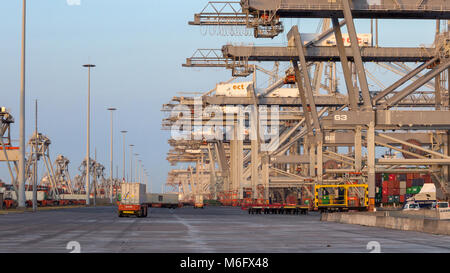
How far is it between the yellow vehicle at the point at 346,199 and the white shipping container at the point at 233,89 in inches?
1110

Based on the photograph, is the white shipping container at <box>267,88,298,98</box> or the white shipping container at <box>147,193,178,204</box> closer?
the white shipping container at <box>267,88,298,98</box>

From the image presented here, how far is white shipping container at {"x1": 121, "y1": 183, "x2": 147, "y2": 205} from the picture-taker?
59.8 meters

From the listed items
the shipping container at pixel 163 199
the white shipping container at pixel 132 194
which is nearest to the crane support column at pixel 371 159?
the white shipping container at pixel 132 194

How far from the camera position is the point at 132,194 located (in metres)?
61.6

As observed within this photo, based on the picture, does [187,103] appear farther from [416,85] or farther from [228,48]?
[416,85]

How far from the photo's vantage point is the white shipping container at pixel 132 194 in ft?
196

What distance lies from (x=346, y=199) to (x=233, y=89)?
3623 cm

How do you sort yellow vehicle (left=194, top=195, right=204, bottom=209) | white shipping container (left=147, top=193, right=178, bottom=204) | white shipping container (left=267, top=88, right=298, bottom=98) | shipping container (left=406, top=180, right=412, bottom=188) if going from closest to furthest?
white shipping container (left=267, top=88, right=298, bottom=98)
shipping container (left=406, top=180, right=412, bottom=188)
yellow vehicle (left=194, top=195, right=204, bottom=209)
white shipping container (left=147, top=193, right=178, bottom=204)

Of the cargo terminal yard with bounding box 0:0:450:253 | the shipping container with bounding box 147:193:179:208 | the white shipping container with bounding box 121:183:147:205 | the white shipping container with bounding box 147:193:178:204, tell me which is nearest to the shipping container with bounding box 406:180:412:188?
the cargo terminal yard with bounding box 0:0:450:253

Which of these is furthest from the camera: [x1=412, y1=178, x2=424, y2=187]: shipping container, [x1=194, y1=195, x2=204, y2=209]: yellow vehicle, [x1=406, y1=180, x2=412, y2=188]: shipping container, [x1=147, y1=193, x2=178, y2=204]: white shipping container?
[x1=147, y1=193, x2=178, y2=204]: white shipping container

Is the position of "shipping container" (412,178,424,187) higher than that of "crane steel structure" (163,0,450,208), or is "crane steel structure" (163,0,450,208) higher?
"crane steel structure" (163,0,450,208)

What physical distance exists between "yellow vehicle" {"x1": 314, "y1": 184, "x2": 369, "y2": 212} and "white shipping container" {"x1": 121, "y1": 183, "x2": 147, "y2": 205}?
14.3m

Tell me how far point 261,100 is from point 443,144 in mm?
24197

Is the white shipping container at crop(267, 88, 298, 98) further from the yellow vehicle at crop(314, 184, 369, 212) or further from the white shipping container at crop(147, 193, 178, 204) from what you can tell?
the white shipping container at crop(147, 193, 178, 204)
